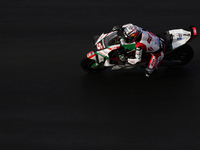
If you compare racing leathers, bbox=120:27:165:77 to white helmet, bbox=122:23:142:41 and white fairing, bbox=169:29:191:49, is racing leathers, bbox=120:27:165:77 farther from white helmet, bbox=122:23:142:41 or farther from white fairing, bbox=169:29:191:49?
white fairing, bbox=169:29:191:49

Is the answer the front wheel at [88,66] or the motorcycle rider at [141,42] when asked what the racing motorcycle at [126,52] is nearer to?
the front wheel at [88,66]

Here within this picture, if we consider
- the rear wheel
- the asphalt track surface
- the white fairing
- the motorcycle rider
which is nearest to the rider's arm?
the motorcycle rider

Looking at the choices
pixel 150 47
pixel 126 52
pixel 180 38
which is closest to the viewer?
pixel 150 47

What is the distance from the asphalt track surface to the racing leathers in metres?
0.71

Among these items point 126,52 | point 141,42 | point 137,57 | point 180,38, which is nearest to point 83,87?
point 126,52

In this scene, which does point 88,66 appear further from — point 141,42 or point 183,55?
point 183,55

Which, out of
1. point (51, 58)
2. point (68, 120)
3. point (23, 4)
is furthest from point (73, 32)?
point (68, 120)

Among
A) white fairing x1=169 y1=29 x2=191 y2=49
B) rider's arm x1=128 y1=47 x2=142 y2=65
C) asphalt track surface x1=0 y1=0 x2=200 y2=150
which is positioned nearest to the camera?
asphalt track surface x1=0 y1=0 x2=200 y2=150

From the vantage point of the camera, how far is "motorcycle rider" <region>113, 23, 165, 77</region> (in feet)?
27.1

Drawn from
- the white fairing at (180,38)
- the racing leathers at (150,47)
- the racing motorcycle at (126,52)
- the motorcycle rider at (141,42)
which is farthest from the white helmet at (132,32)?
the white fairing at (180,38)

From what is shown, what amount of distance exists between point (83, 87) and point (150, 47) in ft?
6.97

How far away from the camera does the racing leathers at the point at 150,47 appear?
27.5 feet

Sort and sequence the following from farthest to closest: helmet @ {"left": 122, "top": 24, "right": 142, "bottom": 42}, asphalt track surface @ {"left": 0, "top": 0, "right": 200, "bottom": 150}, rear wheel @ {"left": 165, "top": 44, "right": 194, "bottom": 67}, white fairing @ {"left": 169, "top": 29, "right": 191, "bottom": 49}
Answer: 1. rear wheel @ {"left": 165, "top": 44, "right": 194, "bottom": 67}
2. white fairing @ {"left": 169, "top": 29, "right": 191, "bottom": 49}
3. helmet @ {"left": 122, "top": 24, "right": 142, "bottom": 42}
4. asphalt track surface @ {"left": 0, "top": 0, "right": 200, "bottom": 150}

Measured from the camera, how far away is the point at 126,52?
8.61 meters
